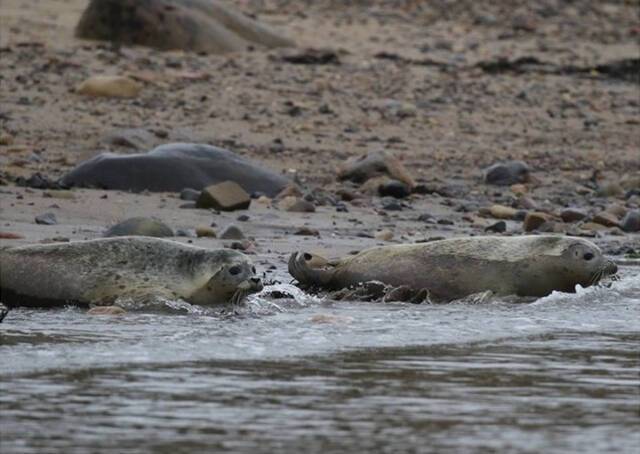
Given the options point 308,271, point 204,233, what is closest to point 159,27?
point 204,233

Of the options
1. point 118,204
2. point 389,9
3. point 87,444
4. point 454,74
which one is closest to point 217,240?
point 118,204

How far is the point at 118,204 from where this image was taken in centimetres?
1014

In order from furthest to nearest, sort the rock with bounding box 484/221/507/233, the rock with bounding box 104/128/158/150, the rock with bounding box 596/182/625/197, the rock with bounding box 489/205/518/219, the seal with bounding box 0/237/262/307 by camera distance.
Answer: the rock with bounding box 596/182/625/197
the rock with bounding box 104/128/158/150
the rock with bounding box 489/205/518/219
the rock with bounding box 484/221/507/233
the seal with bounding box 0/237/262/307

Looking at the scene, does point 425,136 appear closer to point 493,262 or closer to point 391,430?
point 493,262

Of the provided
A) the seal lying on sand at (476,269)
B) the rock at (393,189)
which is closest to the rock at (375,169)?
the rock at (393,189)

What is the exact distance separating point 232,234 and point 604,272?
2.15 metres

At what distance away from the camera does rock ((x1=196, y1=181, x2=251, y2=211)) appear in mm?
10188

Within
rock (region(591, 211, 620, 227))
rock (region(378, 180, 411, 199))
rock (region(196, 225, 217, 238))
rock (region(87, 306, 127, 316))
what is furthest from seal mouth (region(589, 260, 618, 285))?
rock (region(378, 180, 411, 199))

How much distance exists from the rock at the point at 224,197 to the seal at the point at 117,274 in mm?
2454

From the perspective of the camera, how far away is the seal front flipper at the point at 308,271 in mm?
8156

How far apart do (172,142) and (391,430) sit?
7.00 m

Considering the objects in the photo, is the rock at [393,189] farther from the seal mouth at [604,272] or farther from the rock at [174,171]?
the seal mouth at [604,272]

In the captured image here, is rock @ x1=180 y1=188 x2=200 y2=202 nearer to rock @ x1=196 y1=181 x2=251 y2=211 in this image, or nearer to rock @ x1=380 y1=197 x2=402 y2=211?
rock @ x1=196 y1=181 x2=251 y2=211

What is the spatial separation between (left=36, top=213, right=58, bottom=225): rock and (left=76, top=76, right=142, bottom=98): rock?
3446mm
